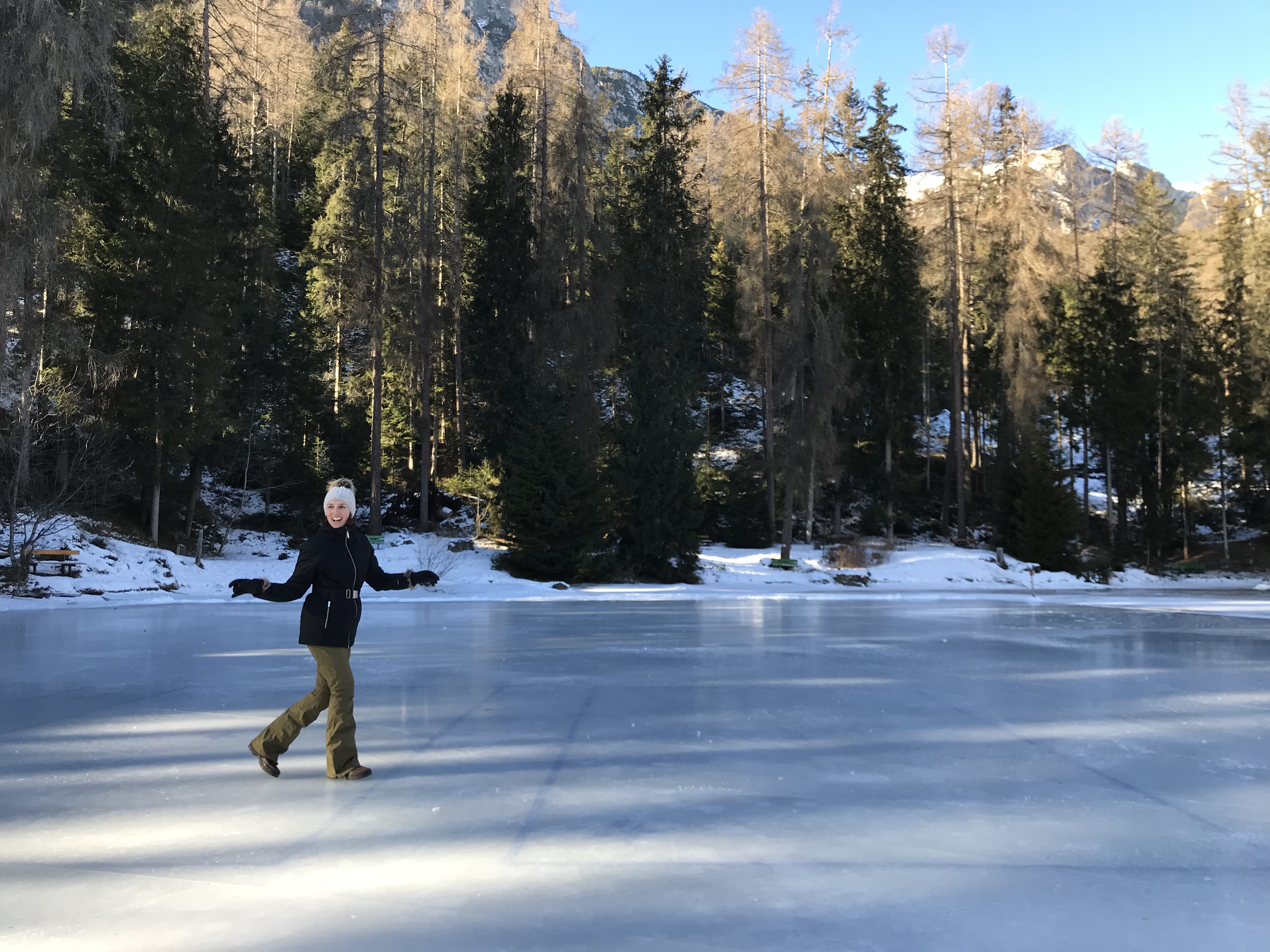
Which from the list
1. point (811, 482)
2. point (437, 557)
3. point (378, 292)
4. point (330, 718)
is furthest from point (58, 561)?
point (811, 482)

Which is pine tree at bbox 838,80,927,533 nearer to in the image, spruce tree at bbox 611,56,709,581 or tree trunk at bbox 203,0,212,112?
spruce tree at bbox 611,56,709,581

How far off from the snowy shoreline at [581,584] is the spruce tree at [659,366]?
4.53 feet

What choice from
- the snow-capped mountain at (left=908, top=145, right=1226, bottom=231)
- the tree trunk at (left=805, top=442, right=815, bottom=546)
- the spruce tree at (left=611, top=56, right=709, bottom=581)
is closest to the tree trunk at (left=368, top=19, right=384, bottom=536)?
the spruce tree at (left=611, top=56, right=709, bottom=581)

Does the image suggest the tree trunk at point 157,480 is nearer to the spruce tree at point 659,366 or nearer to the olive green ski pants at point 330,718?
the spruce tree at point 659,366

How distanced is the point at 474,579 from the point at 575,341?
985cm

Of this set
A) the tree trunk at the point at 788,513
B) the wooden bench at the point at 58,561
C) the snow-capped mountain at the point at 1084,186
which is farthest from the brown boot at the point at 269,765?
the snow-capped mountain at the point at 1084,186

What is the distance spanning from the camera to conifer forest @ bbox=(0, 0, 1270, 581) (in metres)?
23.0

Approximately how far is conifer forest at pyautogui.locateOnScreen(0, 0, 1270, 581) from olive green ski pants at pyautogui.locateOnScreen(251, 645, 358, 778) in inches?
504

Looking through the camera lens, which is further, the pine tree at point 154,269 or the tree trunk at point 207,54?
the tree trunk at point 207,54

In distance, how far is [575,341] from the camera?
96.5 feet

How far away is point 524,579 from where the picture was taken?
904 inches

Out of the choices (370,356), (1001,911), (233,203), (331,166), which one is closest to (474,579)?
(370,356)

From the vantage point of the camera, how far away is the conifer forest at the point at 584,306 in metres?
23.0

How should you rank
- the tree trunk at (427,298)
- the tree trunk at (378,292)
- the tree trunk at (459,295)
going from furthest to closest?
the tree trunk at (459,295)
the tree trunk at (427,298)
the tree trunk at (378,292)
